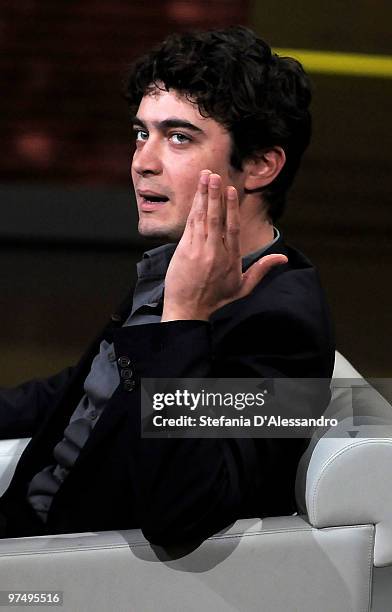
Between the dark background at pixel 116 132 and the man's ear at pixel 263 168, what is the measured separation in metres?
4.73

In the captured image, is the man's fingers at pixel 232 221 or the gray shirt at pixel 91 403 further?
the gray shirt at pixel 91 403

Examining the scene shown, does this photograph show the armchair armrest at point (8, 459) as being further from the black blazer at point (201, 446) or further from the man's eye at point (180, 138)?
the man's eye at point (180, 138)

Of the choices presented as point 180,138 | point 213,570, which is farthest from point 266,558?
point 180,138

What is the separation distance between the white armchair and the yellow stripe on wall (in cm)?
616

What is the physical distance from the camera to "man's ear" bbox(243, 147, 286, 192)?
1.74m

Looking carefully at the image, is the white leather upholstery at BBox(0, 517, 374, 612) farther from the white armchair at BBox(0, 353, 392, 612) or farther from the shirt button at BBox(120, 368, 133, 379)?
the shirt button at BBox(120, 368, 133, 379)

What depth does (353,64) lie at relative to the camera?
749 cm

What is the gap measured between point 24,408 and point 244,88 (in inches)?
31.0

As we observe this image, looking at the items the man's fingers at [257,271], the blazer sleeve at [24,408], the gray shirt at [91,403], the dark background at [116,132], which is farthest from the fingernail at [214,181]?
the dark background at [116,132]

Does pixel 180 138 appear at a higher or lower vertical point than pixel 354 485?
higher

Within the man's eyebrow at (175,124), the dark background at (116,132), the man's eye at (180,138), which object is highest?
the man's eyebrow at (175,124)

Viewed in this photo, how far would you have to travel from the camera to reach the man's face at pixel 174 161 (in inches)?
67.0

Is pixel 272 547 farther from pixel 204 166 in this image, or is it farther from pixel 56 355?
pixel 56 355

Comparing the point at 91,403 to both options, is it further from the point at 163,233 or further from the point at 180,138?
the point at 180,138
